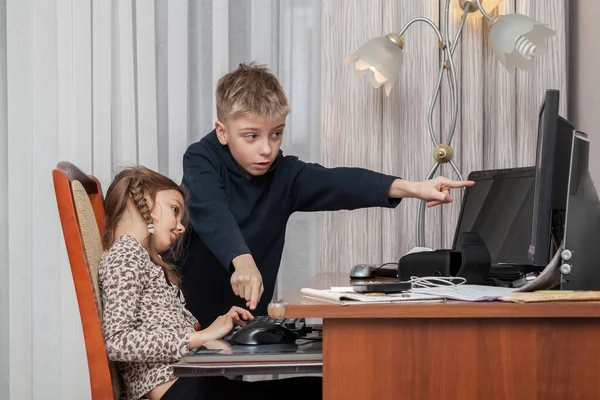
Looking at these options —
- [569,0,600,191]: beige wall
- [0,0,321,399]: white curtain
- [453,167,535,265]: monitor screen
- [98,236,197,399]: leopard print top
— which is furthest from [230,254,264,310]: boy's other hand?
[0,0,321,399]: white curtain

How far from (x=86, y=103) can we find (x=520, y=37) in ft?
4.52

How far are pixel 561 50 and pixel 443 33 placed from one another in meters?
0.37

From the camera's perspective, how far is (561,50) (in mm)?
2410

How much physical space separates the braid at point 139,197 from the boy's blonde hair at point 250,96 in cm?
26

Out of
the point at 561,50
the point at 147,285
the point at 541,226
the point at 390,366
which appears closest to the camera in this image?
the point at 390,366

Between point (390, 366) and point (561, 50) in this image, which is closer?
point (390, 366)

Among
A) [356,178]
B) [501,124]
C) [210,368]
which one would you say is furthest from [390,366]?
[501,124]

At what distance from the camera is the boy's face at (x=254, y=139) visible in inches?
63.7

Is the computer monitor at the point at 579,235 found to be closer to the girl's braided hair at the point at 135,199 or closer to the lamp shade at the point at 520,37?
the girl's braided hair at the point at 135,199

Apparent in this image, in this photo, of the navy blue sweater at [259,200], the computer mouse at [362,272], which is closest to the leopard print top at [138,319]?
the navy blue sweater at [259,200]

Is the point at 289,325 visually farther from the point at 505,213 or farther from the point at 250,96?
the point at 505,213

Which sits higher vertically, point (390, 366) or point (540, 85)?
point (540, 85)

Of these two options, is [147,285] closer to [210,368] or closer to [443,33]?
[210,368]

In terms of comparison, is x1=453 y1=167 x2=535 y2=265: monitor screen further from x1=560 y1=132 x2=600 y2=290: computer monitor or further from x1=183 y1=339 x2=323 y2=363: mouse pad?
x1=183 y1=339 x2=323 y2=363: mouse pad
